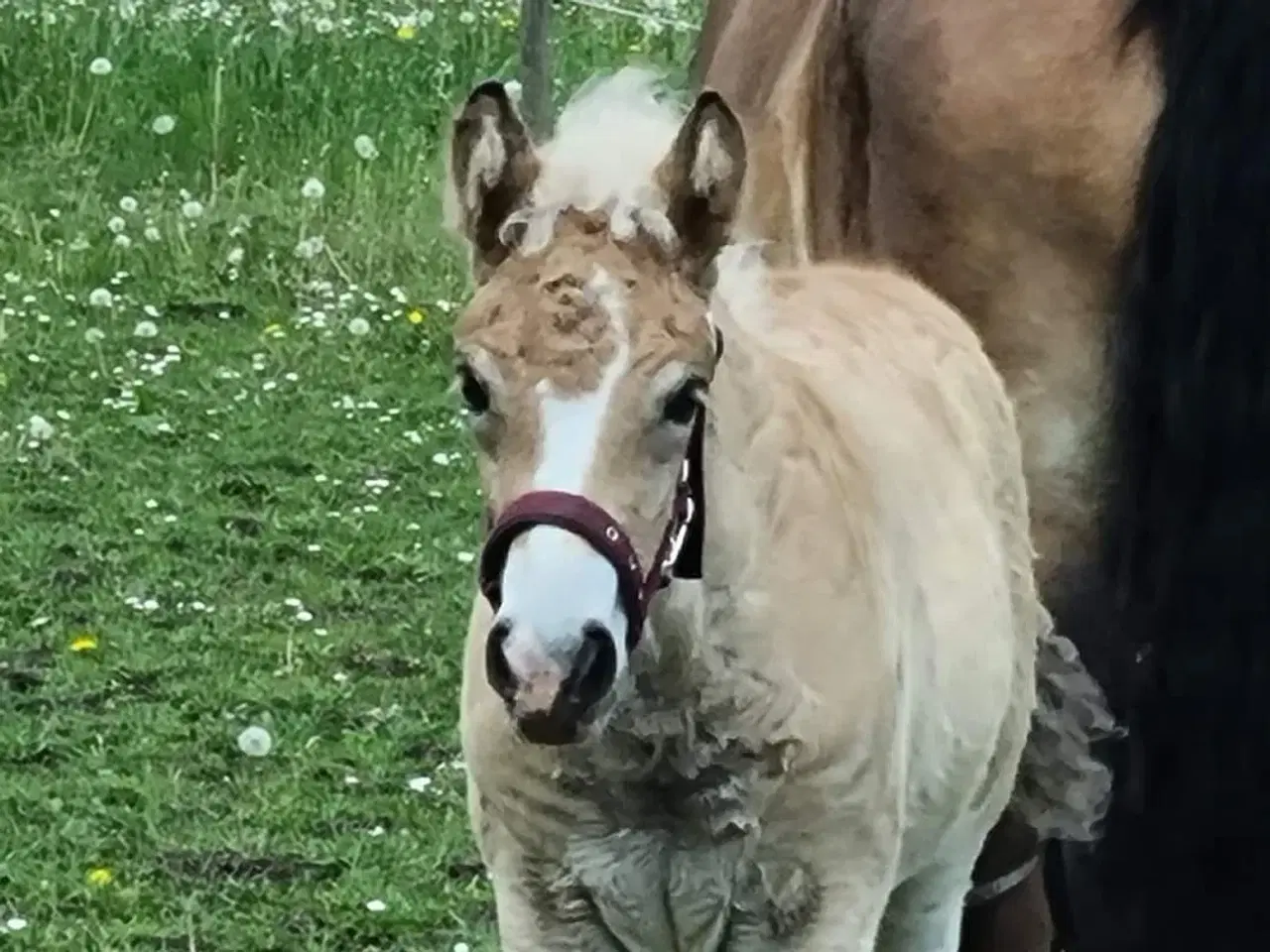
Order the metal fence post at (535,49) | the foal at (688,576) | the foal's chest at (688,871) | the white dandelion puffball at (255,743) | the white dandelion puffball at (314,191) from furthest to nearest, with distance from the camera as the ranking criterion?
1. the white dandelion puffball at (314,191)
2. the metal fence post at (535,49)
3. the white dandelion puffball at (255,743)
4. the foal's chest at (688,871)
5. the foal at (688,576)

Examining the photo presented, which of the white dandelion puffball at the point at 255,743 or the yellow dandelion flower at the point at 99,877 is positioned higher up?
the white dandelion puffball at the point at 255,743

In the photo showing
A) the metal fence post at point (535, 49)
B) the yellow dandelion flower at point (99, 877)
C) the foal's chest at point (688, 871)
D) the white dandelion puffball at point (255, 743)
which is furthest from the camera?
the metal fence post at point (535, 49)

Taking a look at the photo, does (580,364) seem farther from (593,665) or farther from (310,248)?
(310,248)

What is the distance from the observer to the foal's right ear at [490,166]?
257 cm

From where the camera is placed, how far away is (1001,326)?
11.5ft

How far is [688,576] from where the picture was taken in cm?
260

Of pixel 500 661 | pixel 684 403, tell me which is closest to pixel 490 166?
pixel 684 403

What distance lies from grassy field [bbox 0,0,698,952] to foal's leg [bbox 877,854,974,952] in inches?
35.8

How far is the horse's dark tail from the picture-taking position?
3.00 meters

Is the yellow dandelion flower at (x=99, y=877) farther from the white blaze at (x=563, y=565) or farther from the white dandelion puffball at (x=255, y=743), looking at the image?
the white blaze at (x=563, y=565)

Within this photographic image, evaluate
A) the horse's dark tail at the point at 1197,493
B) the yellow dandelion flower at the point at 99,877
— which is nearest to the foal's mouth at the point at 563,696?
the horse's dark tail at the point at 1197,493

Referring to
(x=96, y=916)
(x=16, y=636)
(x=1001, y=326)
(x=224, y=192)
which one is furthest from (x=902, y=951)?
(x=224, y=192)

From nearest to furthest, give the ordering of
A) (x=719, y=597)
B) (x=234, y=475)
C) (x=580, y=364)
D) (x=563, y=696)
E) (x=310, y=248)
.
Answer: (x=563, y=696)
(x=580, y=364)
(x=719, y=597)
(x=234, y=475)
(x=310, y=248)

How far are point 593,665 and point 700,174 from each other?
0.53 meters
